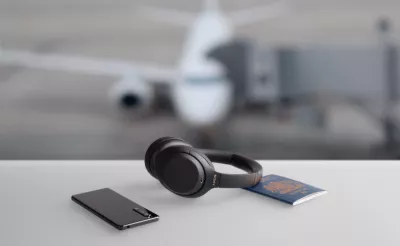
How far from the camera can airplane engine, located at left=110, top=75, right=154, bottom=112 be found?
40.5 inches

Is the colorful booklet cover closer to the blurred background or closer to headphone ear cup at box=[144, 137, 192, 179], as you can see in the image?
headphone ear cup at box=[144, 137, 192, 179]

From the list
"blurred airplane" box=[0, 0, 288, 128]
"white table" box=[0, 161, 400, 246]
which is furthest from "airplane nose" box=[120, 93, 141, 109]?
"white table" box=[0, 161, 400, 246]

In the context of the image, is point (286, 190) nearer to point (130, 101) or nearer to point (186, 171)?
Answer: point (186, 171)

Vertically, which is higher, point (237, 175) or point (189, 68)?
point (189, 68)

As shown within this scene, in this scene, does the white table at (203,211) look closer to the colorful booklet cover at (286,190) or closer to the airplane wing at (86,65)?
the colorful booklet cover at (286,190)

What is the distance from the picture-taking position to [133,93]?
3.37 ft

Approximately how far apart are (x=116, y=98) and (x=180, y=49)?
19 cm

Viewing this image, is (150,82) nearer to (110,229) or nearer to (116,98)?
(116,98)

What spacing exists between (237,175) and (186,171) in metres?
0.07

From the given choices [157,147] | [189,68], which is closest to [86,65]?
[189,68]

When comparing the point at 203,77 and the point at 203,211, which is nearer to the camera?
the point at 203,211

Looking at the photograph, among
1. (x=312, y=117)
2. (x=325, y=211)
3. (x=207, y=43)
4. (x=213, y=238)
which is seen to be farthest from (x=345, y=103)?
(x=213, y=238)

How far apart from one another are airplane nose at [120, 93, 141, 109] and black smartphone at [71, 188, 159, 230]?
52 centimetres

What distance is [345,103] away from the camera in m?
1.03
